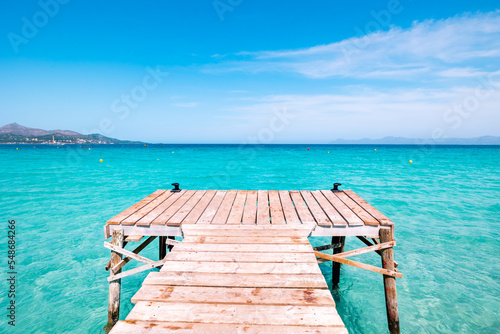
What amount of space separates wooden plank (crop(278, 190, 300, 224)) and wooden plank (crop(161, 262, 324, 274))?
1.47 m

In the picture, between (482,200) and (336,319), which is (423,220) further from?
(336,319)

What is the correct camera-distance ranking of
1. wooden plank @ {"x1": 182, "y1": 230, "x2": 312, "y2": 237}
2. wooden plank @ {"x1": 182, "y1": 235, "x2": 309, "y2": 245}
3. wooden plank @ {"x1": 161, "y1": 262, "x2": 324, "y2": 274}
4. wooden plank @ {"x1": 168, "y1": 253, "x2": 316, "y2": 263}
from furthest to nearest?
wooden plank @ {"x1": 182, "y1": 230, "x2": 312, "y2": 237} < wooden plank @ {"x1": 182, "y1": 235, "x2": 309, "y2": 245} < wooden plank @ {"x1": 168, "y1": 253, "x2": 316, "y2": 263} < wooden plank @ {"x1": 161, "y1": 262, "x2": 324, "y2": 274}

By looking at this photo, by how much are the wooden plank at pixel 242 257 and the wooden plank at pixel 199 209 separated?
3.38 ft

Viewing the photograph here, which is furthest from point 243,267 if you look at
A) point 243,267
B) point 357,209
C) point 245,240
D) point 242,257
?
point 357,209

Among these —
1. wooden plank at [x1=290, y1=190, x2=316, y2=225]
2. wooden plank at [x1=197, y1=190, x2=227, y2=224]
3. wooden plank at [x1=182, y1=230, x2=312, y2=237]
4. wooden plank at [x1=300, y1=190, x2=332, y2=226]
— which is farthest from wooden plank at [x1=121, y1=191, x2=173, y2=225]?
wooden plank at [x1=300, y1=190, x2=332, y2=226]

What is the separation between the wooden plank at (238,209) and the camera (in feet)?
15.9

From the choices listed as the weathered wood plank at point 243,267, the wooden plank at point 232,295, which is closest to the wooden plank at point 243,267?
the weathered wood plank at point 243,267

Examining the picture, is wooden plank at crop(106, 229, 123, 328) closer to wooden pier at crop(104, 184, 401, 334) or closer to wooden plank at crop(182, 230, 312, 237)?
wooden pier at crop(104, 184, 401, 334)

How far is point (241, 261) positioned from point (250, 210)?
203 cm

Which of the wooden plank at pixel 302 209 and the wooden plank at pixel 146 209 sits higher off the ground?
the wooden plank at pixel 302 209

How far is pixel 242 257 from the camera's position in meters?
3.59

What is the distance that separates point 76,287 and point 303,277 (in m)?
6.89

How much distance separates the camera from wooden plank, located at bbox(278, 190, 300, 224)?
190 inches

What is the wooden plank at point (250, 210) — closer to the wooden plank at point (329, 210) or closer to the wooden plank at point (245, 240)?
the wooden plank at point (245, 240)
